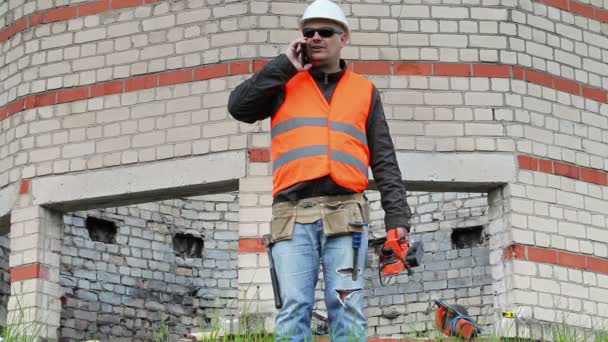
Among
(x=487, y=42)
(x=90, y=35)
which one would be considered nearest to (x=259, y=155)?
(x=90, y=35)

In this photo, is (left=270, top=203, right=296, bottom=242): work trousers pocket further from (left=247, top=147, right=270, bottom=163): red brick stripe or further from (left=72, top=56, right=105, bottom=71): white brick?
(left=72, top=56, right=105, bottom=71): white brick

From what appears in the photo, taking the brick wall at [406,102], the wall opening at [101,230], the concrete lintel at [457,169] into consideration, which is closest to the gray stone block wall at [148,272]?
the wall opening at [101,230]

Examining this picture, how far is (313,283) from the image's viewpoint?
258 inches

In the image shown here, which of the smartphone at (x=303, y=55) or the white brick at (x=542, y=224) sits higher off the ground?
the white brick at (x=542, y=224)

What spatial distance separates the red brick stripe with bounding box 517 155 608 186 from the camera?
1130 centimetres

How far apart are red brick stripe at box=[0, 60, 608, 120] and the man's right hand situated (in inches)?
175

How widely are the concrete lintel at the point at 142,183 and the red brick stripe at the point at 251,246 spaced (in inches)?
21.1

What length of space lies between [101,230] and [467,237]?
12.7 ft

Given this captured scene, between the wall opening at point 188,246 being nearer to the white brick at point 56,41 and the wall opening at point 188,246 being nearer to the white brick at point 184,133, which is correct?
the white brick at point 56,41

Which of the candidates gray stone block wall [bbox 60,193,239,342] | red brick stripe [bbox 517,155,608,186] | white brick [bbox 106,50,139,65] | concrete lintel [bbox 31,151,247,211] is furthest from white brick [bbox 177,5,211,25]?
gray stone block wall [bbox 60,193,239,342]

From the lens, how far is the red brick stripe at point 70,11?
39.1 feet

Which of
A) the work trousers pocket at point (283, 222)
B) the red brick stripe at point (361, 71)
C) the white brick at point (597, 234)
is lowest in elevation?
the work trousers pocket at point (283, 222)

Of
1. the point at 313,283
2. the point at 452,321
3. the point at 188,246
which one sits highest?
the point at 188,246

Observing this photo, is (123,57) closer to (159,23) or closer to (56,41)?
(159,23)
